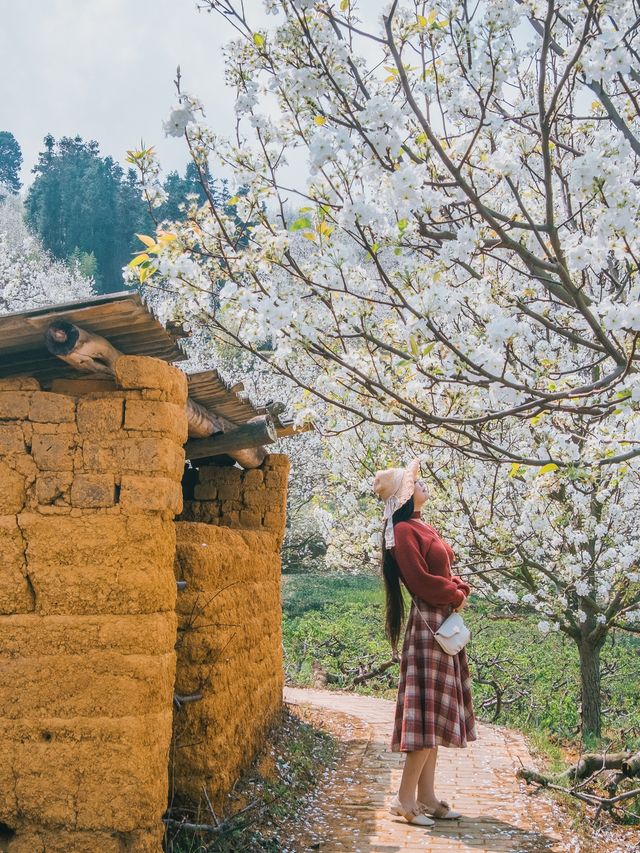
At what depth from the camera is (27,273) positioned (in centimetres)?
3356

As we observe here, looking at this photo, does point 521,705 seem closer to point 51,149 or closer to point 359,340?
point 359,340

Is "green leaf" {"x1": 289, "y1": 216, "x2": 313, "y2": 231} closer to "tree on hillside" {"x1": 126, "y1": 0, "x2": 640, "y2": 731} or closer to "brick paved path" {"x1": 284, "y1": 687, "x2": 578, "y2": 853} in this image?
"tree on hillside" {"x1": 126, "y1": 0, "x2": 640, "y2": 731}

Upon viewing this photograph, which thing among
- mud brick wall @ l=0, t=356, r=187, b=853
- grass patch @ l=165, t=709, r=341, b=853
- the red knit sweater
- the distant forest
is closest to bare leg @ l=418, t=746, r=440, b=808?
grass patch @ l=165, t=709, r=341, b=853

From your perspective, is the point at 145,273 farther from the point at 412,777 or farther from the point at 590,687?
the point at 590,687

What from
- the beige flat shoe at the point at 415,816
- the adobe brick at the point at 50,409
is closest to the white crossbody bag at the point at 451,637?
the beige flat shoe at the point at 415,816

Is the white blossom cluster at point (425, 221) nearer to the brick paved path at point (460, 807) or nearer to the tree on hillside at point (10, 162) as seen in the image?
the brick paved path at point (460, 807)

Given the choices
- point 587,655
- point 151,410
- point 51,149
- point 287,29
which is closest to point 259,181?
point 287,29

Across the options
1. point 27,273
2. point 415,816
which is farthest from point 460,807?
point 27,273

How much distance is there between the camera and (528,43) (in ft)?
16.1

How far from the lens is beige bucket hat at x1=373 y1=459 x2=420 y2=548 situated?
516 centimetres

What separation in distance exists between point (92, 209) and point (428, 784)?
49.8 metres

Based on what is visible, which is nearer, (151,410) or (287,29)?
(287,29)

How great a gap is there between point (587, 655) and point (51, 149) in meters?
53.0

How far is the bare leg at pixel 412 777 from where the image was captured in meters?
4.99
